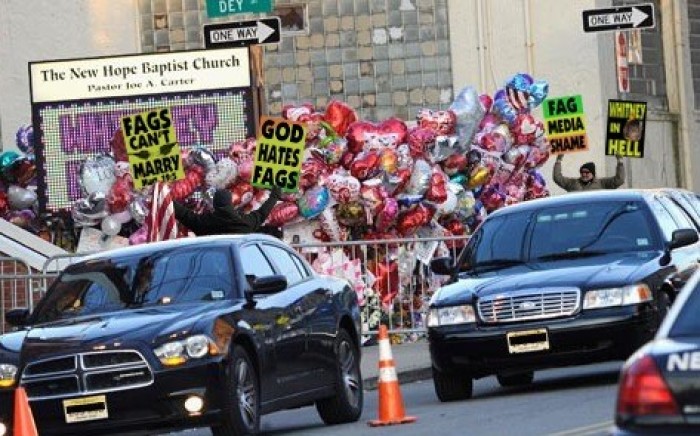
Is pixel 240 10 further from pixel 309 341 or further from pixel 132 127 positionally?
pixel 309 341

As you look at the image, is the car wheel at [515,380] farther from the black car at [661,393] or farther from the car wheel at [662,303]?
the black car at [661,393]

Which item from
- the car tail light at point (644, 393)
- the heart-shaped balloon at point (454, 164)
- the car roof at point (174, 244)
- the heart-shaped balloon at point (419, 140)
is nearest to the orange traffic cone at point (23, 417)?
the car roof at point (174, 244)

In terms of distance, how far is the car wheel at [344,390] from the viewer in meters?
18.4

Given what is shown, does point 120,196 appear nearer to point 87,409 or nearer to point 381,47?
point 381,47

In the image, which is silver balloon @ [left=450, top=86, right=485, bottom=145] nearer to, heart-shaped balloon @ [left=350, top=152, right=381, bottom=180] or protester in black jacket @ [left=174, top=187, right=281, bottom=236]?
heart-shaped balloon @ [left=350, top=152, right=381, bottom=180]

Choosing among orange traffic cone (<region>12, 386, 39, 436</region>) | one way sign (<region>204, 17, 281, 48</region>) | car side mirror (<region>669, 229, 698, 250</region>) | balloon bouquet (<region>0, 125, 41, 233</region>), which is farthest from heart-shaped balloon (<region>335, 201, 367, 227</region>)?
orange traffic cone (<region>12, 386, 39, 436</region>)

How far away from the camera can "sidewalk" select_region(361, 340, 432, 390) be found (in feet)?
76.9

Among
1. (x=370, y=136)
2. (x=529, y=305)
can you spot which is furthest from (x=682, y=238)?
(x=370, y=136)

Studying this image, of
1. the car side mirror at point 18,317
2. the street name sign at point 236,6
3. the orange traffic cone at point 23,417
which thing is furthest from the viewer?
the street name sign at point 236,6

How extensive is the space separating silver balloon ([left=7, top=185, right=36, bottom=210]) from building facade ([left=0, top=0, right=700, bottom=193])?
822 cm

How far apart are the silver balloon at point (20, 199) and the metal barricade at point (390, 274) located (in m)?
3.91

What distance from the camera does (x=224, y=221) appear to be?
919 inches

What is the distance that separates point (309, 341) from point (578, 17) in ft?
67.6

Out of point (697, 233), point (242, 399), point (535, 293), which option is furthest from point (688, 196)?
point (242, 399)
